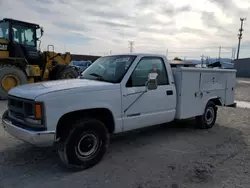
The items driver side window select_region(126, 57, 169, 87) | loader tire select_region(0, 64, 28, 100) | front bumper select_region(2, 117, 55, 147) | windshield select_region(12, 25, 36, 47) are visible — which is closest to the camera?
front bumper select_region(2, 117, 55, 147)

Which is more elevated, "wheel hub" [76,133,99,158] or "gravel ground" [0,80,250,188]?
"wheel hub" [76,133,99,158]

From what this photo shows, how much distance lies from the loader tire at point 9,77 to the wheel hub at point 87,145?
315 inches

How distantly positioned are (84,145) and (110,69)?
161 cm

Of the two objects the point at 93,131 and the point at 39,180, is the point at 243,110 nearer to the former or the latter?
the point at 93,131

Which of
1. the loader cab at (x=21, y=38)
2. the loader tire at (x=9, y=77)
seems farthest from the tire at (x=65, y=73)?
the loader tire at (x=9, y=77)

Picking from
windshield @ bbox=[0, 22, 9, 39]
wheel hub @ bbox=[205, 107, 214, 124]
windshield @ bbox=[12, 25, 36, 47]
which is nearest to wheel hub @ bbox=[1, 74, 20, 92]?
windshield @ bbox=[12, 25, 36, 47]

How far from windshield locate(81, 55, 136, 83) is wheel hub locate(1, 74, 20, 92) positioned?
6951 millimetres

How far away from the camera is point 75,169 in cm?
396

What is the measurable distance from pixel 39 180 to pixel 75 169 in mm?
568

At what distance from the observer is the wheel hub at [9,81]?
1076 cm

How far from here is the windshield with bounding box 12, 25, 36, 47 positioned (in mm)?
11461

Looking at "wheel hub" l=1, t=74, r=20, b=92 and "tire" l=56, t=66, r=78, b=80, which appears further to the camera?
"tire" l=56, t=66, r=78, b=80

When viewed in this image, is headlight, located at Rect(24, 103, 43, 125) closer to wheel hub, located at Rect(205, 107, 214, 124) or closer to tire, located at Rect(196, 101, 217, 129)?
tire, located at Rect(196, 101, 217, 129)

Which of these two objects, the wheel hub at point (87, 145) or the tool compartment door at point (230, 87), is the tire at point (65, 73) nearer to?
the tool compartment door at point (230, 87)
